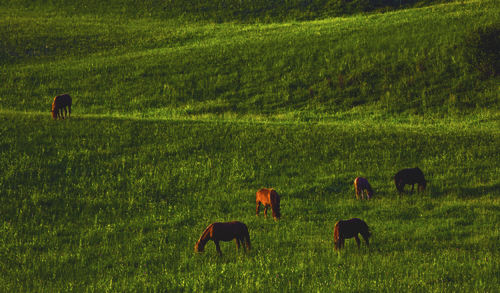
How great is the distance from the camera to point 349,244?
15086 mm

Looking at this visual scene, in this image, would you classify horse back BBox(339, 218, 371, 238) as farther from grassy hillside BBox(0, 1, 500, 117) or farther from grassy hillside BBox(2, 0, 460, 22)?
grassy hillside BBox(2, 0, 460, 22)

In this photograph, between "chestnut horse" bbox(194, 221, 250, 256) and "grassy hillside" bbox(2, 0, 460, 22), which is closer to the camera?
"chestnut horse" bbox(194, 221, 250, 256)

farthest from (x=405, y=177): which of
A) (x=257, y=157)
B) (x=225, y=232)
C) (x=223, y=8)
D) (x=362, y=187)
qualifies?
(x=223, y=8)

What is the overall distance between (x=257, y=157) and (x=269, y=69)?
28.4 m

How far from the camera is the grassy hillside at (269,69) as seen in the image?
4566cm

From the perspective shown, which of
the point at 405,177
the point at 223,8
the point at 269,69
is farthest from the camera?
the point at 223,8

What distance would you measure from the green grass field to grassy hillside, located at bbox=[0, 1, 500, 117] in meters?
0.26

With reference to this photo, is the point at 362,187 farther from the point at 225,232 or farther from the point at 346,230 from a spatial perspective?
the point at 225,232

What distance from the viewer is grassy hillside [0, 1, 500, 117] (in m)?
45.7

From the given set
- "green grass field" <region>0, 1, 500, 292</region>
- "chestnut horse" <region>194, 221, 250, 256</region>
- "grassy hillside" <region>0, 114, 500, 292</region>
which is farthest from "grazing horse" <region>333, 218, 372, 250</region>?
"chestnut horse" <region>194, 221, 250, 256</region>

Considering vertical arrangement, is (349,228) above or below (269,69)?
below

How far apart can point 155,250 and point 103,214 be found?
17.5 ft

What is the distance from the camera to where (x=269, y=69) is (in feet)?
180

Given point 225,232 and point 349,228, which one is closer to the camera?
point 225,232
